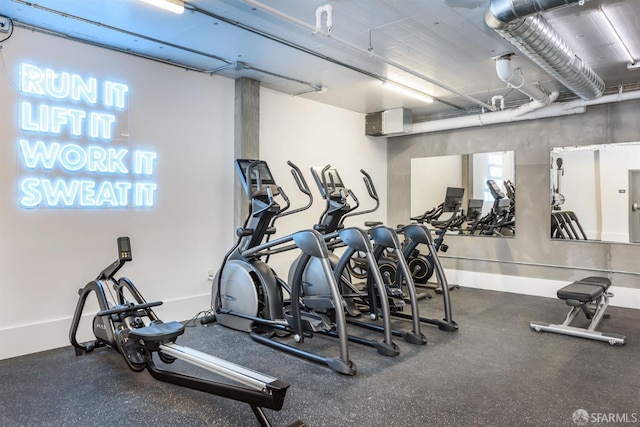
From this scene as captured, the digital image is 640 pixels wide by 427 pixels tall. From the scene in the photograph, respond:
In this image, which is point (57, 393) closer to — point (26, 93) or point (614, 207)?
point (26, 93)

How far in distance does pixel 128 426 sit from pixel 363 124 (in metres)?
5.88

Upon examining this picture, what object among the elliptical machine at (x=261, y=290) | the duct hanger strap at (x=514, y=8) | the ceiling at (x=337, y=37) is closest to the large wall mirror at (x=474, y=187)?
the ceiling at (x=337, y=37)

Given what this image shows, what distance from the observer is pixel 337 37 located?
12.8 ft

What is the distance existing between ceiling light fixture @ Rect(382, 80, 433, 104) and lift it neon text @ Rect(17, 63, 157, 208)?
299 cm

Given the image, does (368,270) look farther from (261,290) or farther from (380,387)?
(380,387)

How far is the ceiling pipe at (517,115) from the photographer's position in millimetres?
5262

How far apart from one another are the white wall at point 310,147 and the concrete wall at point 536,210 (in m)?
1.03

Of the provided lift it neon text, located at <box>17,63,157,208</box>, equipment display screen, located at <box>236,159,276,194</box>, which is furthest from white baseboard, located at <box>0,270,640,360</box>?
equipment display screen, located at <box>236,159,276,194</box>

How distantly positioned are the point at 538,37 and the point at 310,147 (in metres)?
3.55

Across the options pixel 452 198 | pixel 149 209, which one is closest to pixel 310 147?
pixel 452 198

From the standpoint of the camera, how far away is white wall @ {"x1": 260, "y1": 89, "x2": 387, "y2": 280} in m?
5.70

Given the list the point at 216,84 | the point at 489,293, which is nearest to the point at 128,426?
the point at 216,84

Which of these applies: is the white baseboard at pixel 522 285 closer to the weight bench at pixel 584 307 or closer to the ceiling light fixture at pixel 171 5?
the weight bench at pixel 584 307

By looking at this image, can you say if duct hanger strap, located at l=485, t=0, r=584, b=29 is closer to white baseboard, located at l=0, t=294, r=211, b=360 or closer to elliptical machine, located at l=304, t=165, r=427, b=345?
elliptical machine, located at l=304, t=165, r=427, b=345
